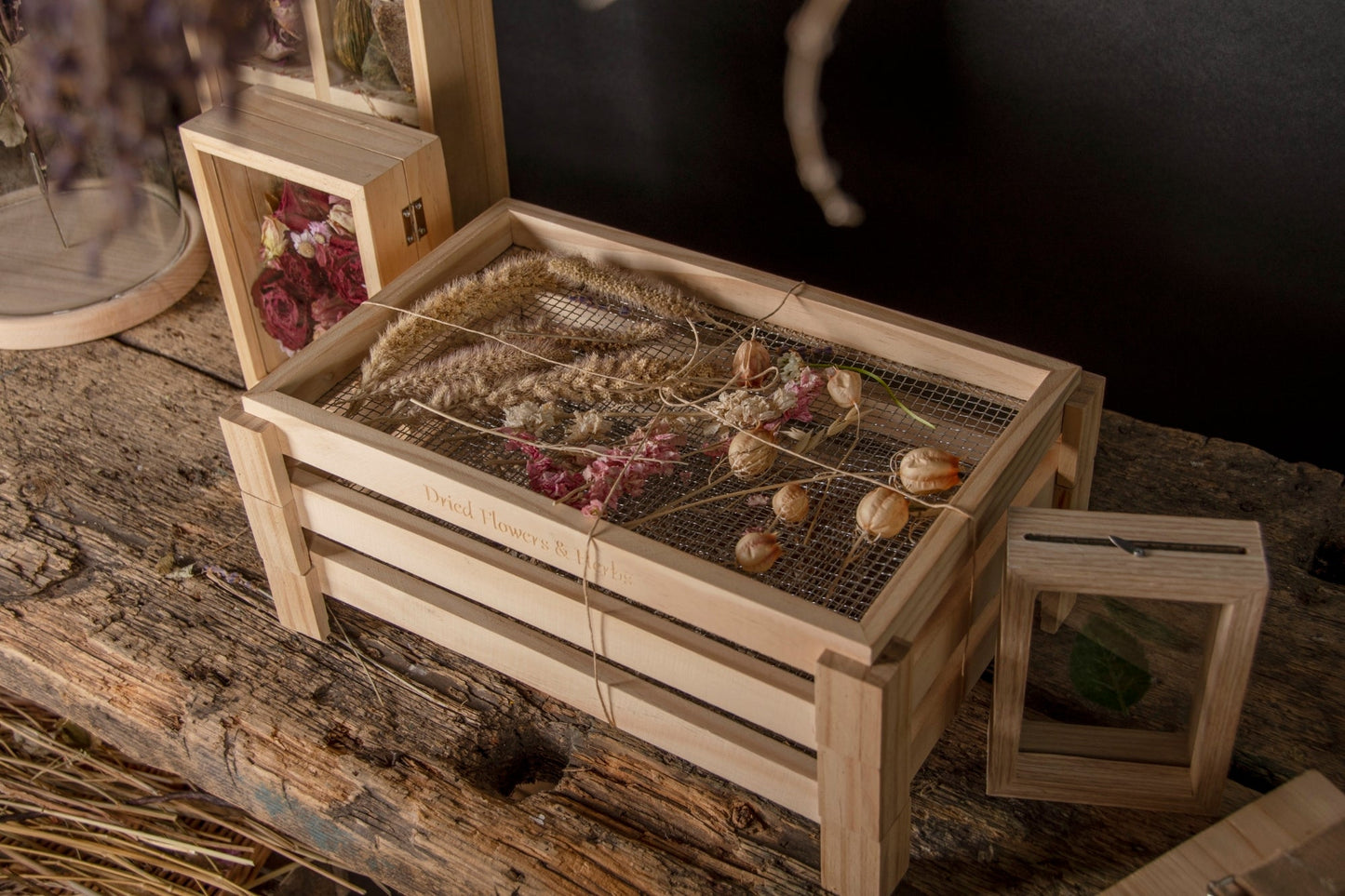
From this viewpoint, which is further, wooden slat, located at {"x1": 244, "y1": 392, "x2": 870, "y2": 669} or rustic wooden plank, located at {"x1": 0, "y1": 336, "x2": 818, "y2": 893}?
rustic wooden plank, located at {"x1": 0, "y1": 336, "x2": 818, "y2": 893}

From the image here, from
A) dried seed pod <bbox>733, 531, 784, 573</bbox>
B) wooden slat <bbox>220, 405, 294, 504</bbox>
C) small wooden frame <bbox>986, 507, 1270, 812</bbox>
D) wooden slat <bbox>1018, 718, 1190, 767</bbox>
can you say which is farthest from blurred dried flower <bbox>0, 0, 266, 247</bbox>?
wooden slat <bbox>1018, 718, 1190, 767</bbox>

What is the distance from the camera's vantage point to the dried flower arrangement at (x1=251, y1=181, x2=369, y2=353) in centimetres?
133

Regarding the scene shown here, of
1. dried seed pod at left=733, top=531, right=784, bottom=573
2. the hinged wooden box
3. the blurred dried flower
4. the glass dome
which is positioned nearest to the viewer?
the blurred dried flower

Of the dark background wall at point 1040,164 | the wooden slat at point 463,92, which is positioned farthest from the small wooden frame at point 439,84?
the dark background wall at point 1040,164

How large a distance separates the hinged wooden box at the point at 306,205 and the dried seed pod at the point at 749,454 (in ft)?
1.44

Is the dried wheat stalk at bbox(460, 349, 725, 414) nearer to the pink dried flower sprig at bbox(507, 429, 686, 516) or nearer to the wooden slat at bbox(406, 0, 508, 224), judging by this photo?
the pink dried flower sprig at bbox(507, 429, 686, 516)

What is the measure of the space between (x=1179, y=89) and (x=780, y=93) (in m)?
0.47

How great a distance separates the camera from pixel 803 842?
3.38 feet

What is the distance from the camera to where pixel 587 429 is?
110 cm

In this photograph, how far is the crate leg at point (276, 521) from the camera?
3.53 ft

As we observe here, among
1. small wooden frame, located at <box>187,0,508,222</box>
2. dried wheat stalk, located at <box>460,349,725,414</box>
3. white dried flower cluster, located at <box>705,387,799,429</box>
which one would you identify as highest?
small wooden frame, located at <box>187,0,508,222</box>

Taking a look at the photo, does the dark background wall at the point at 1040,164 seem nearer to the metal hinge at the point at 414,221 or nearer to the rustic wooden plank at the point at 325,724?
the metal hinge at the point at 414,221

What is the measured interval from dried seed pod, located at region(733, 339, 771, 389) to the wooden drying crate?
0.08 metres

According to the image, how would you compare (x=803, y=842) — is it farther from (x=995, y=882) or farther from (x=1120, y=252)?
(x=1120, y=252)
